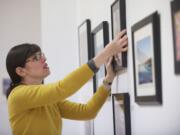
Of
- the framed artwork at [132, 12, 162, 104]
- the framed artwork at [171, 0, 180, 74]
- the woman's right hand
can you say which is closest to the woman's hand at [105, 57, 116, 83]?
the woman's right hand

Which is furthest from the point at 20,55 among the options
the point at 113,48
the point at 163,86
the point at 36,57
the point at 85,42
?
the point at 85,42

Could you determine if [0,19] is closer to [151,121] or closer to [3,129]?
[3,129]

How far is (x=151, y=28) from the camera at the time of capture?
152 cm

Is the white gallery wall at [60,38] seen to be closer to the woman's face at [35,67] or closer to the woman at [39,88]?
the woman at [39,88]

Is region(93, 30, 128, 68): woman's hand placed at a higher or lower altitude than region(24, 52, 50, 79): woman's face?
higher

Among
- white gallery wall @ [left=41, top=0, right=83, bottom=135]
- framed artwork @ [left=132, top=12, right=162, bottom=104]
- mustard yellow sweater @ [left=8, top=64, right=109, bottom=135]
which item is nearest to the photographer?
framed artwork @ [left=132, top=12, right=162, bottom=104]

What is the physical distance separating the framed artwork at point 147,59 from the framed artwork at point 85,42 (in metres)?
0.85

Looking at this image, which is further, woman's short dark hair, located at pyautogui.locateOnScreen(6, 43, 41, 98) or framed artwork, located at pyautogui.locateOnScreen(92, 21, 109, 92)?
framed artwork, located at pyautogui.locateOnScreen(92, 21, 109, 92)

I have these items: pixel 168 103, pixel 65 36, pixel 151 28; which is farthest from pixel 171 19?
pixel 65 36

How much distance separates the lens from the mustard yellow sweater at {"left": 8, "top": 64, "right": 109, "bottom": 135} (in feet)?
5.55

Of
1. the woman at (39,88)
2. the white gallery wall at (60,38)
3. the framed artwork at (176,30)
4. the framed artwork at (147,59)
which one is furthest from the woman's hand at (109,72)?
the white gallery wall at (60,38)

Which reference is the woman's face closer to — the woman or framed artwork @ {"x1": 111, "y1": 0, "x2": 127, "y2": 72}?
the woman

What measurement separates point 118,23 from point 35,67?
471 millimetres

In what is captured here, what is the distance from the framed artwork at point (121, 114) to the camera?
1828 millimetres
